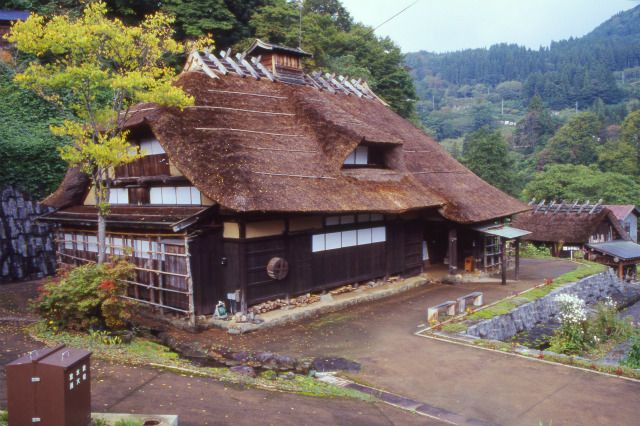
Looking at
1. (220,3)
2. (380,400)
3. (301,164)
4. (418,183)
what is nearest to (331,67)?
(220,3)

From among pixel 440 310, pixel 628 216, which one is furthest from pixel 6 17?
pixel 628 216

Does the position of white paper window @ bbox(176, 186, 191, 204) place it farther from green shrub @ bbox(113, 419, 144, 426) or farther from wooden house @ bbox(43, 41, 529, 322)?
green shrub @ bbox(113, 419, 144, 426)

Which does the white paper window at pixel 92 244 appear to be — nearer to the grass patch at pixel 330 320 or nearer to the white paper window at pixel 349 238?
the grass patch at pixel 330 320

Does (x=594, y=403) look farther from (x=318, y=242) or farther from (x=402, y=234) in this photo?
(x=402, y=234)

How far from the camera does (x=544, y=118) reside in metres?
86.7

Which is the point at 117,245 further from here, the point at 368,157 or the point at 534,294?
the point at 534,294

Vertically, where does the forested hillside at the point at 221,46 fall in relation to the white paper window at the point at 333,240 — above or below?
above

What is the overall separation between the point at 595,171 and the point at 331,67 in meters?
32.2

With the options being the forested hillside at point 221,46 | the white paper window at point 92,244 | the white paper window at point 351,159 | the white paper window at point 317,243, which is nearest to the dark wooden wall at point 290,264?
the white paper window at point 317,243

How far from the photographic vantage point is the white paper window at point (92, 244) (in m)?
16.7

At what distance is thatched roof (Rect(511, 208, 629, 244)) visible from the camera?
108 ft

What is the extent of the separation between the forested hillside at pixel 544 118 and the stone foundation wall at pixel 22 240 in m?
40.5

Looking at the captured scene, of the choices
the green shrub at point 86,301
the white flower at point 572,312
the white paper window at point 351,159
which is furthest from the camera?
the white paper window at point 351,159

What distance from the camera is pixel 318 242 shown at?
51.7ft
